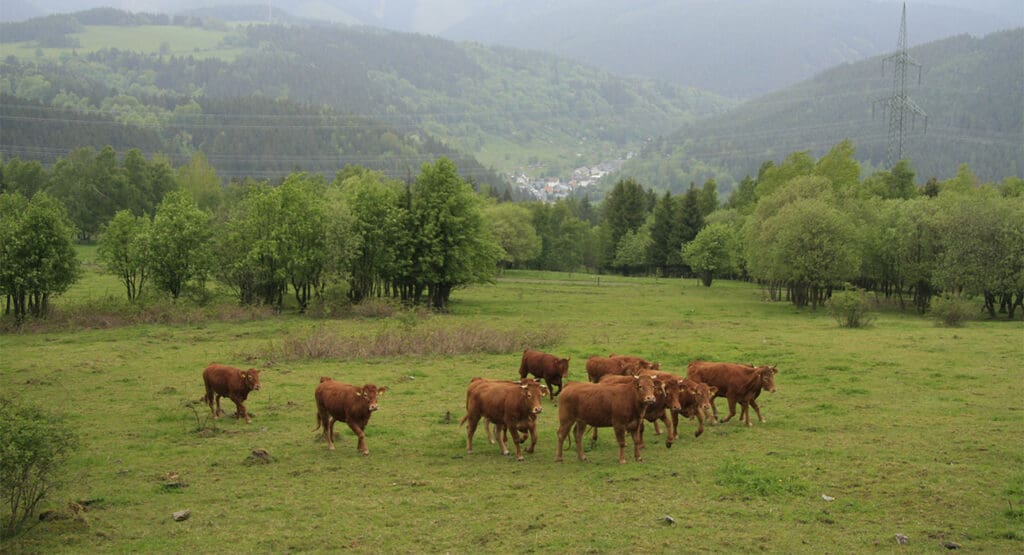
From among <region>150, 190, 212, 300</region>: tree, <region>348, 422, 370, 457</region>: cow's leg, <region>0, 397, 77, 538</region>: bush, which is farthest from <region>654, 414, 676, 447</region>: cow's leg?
<region>150, 190, 212, 300</region>: tree

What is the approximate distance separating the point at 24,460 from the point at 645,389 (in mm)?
11241

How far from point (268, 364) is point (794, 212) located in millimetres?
46013

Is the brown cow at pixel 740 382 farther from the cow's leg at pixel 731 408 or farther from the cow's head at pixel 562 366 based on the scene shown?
the cow's head at pixel 562 366

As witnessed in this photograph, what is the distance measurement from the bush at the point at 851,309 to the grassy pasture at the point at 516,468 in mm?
11980

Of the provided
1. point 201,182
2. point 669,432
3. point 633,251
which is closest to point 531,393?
point 669,432

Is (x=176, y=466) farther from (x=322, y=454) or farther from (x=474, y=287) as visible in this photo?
(x=474, y=287)

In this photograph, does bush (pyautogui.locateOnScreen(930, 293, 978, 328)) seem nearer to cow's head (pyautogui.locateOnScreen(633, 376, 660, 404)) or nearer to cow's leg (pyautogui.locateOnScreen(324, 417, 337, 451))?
cow's head (pyautogui.locateOnScreen(633, 376, 660, 404))

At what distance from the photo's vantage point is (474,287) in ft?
246

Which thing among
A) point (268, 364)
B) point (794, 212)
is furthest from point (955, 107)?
point (268, 364)

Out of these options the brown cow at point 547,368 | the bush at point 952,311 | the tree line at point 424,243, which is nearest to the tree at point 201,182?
the tree line at point 424,243

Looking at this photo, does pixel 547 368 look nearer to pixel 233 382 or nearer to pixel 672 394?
pixel 672 394

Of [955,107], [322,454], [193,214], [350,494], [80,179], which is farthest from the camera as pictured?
[955,107]

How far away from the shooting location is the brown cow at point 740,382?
18.7 m

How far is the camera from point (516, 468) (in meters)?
15.3
